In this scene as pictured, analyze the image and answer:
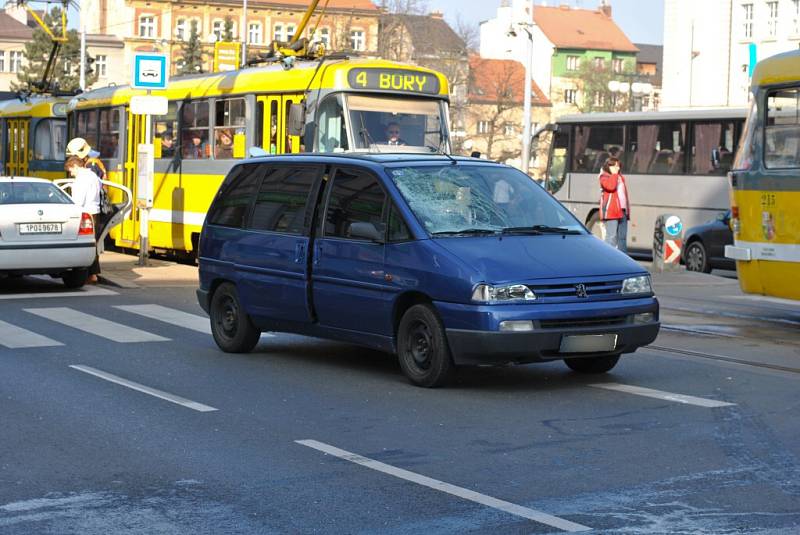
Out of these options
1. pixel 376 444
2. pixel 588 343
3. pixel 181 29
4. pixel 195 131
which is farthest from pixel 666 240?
pixel 181 29

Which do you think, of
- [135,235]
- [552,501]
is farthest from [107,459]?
[135,235]

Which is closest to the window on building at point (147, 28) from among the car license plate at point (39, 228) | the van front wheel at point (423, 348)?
the car license plate at point (39, 228)

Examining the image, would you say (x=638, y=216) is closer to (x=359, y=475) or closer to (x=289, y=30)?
(x=359, y=475)

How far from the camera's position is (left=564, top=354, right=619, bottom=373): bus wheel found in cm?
→ 1187

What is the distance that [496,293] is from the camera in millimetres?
10578

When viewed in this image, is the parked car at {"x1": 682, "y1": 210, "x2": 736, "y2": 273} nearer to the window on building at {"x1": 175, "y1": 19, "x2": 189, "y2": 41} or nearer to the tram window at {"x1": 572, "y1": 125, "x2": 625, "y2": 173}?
the tram window at {"x1": 572, "y1": 125, "x2": 625, "y2": 173}

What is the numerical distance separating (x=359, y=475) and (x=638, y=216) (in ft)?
84.0

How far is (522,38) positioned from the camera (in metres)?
151

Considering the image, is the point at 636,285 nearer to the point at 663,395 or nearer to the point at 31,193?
the point at 663,395

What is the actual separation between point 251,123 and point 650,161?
39.1ft

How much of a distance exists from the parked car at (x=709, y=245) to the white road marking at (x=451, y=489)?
19.4 meters

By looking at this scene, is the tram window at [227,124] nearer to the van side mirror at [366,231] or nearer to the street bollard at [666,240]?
the street bollard at [666,240]

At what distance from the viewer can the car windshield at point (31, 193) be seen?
19.5m

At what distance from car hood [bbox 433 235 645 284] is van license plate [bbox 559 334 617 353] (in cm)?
44
